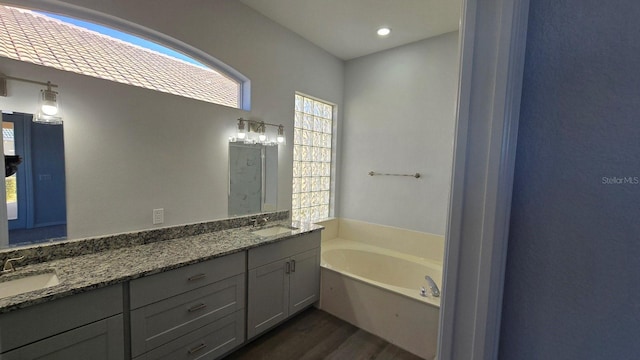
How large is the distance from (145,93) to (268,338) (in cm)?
218

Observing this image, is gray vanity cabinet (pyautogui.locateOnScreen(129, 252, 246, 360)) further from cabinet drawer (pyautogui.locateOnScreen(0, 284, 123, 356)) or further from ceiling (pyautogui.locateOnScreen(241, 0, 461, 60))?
ceiling (pyautogui.locateOnScreen(241, 0, 461, 60))

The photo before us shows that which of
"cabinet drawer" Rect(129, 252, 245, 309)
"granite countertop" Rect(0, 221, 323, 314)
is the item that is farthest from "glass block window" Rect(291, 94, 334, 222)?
"cabinet drawer" Rect(129, 252, 245, 309)

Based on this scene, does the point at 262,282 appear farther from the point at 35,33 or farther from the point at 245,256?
the point at 35,33

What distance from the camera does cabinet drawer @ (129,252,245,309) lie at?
145 cm

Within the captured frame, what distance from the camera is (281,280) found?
2277mm

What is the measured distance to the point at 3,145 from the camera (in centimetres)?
143

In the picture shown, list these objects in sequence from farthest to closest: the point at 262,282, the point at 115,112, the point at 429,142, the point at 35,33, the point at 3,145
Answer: the point at 429,142 < the point at 262,282 < the point at 115,112 < the point at 35,33 < the point at 3,145

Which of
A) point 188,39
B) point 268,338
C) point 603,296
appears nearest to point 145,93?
point 188,39

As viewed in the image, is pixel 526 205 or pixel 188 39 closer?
pixel 526 205

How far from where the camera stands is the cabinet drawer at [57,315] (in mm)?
1103

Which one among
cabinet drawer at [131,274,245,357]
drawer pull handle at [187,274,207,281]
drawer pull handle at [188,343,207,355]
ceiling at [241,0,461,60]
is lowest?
drawer pull handle at [188,343,207,355]

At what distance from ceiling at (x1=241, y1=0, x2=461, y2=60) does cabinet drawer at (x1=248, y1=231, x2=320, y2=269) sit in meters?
2.19

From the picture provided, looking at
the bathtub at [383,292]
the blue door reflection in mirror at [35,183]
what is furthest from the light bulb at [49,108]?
the bathtub at [383,292]

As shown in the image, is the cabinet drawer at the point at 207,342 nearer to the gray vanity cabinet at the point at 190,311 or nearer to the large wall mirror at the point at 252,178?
the gray vanity cabinet at the point at 190,311
